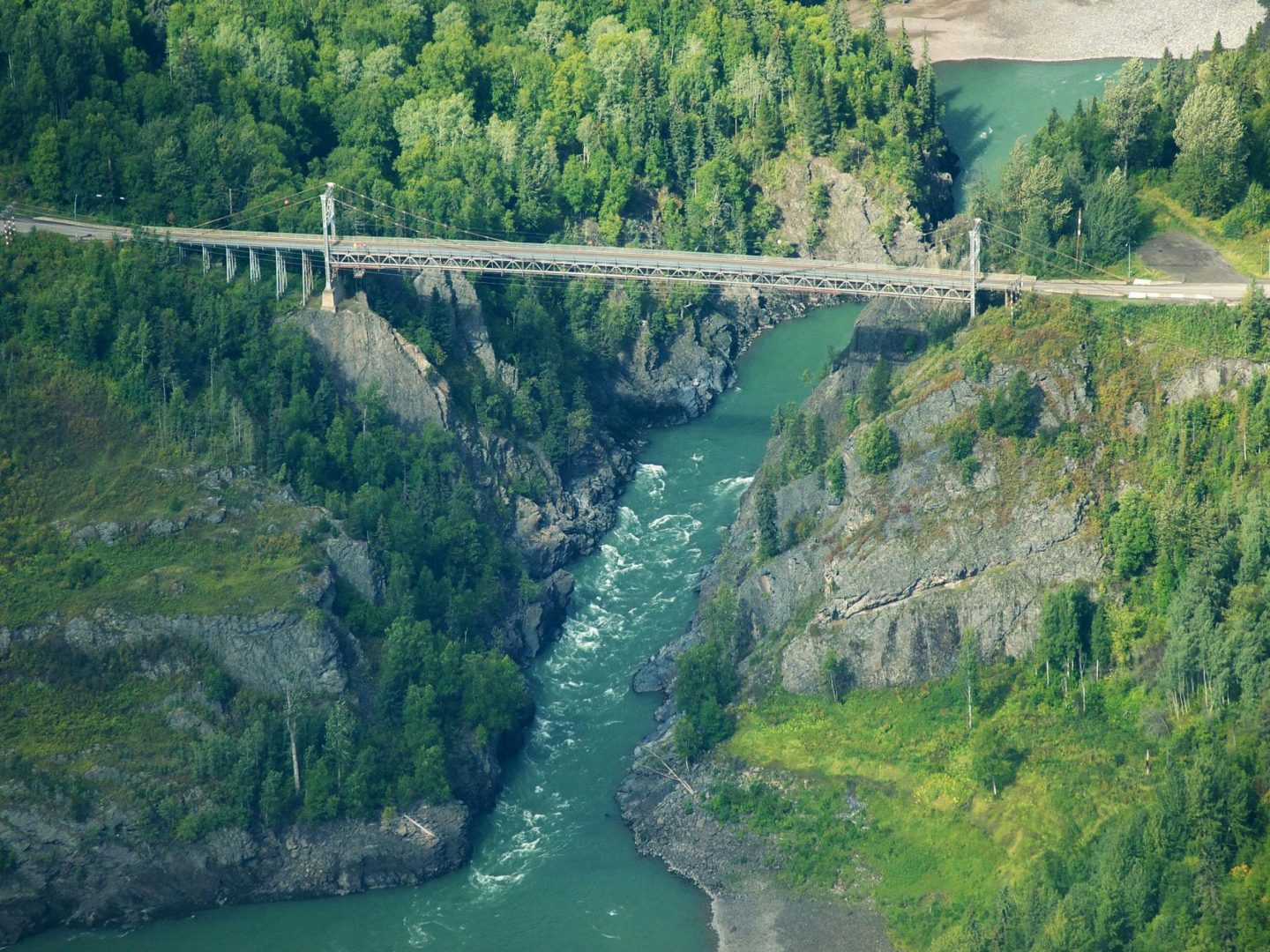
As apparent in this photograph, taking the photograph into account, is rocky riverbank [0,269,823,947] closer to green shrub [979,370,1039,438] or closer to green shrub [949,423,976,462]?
green shrub [949,423,976,462]

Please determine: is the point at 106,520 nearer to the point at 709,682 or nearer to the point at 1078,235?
the point at 709,682

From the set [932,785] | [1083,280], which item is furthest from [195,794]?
[1083,280]

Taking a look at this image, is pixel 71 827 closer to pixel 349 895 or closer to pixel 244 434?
pixel 349 895

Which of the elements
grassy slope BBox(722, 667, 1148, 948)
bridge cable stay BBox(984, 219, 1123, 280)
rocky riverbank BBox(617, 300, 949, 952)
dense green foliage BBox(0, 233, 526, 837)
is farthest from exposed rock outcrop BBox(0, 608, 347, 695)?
bridge cable stay BBox(984, 219, 1123, 280)

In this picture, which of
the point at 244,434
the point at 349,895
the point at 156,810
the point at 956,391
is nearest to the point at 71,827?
the point at 156,810

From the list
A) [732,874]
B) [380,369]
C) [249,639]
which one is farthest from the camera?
[380,369]

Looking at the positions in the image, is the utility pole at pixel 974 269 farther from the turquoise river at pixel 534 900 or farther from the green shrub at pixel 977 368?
the turquoise river at pixel 534 900
